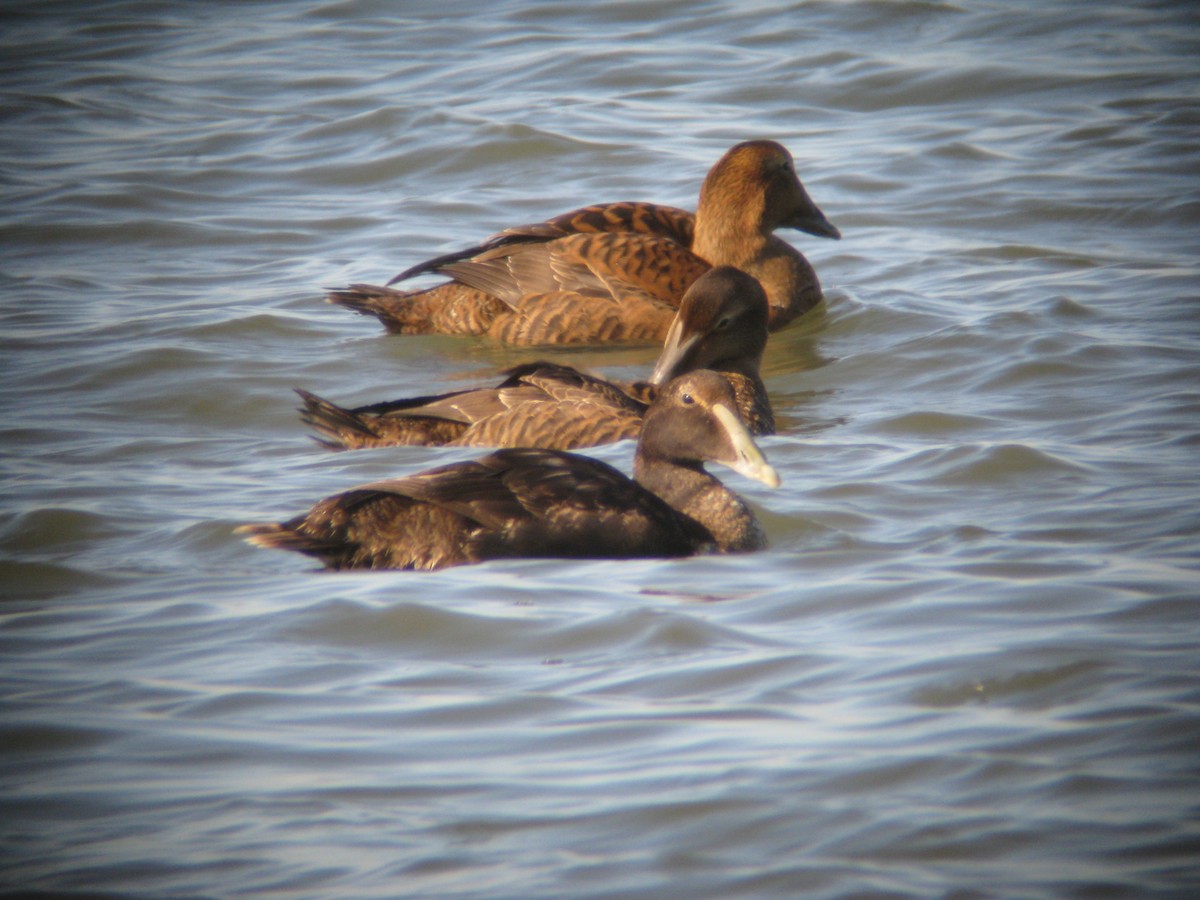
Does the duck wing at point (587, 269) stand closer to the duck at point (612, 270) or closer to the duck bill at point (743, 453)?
the duck at point (612, 270)

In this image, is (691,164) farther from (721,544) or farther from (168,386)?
(721,544)

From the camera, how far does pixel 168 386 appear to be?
24.7ft

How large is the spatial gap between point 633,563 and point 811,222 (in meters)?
4.47

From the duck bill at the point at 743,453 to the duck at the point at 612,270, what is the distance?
3.07 meters

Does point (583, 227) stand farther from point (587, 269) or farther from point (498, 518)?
point (498, 518)

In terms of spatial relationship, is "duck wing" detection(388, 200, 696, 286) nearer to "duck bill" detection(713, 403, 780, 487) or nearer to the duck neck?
the duck neck

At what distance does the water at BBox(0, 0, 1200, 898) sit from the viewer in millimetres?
3379

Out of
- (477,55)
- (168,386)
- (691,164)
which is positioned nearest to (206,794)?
(168,386)

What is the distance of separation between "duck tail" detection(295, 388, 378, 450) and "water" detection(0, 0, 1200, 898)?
20 centimetres

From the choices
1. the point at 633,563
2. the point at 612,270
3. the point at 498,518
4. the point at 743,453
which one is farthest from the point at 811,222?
the point at 498,518

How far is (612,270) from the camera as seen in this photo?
329 inches

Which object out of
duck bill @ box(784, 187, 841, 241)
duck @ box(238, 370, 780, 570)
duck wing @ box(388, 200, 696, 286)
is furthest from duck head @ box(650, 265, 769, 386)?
duck @ box(238, 370, 780, 570)

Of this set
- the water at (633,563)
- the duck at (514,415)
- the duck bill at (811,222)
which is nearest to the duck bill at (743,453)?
the water at (633,563)

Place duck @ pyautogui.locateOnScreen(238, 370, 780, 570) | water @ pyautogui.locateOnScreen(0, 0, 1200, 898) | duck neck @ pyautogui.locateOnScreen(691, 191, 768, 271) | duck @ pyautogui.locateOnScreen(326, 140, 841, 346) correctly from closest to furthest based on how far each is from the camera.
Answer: water @ pyautogui.locateOnScreen(0, 0, 1200, 898) → duck @ pyautogui.locateOnScreen(238, 370, 780, 570) → duck @ pyautogui.locateOnScreen(326, 140, 841, 346) → duck neck @ pyautogui.locateOnScreen(691, 191, 768, 271)
